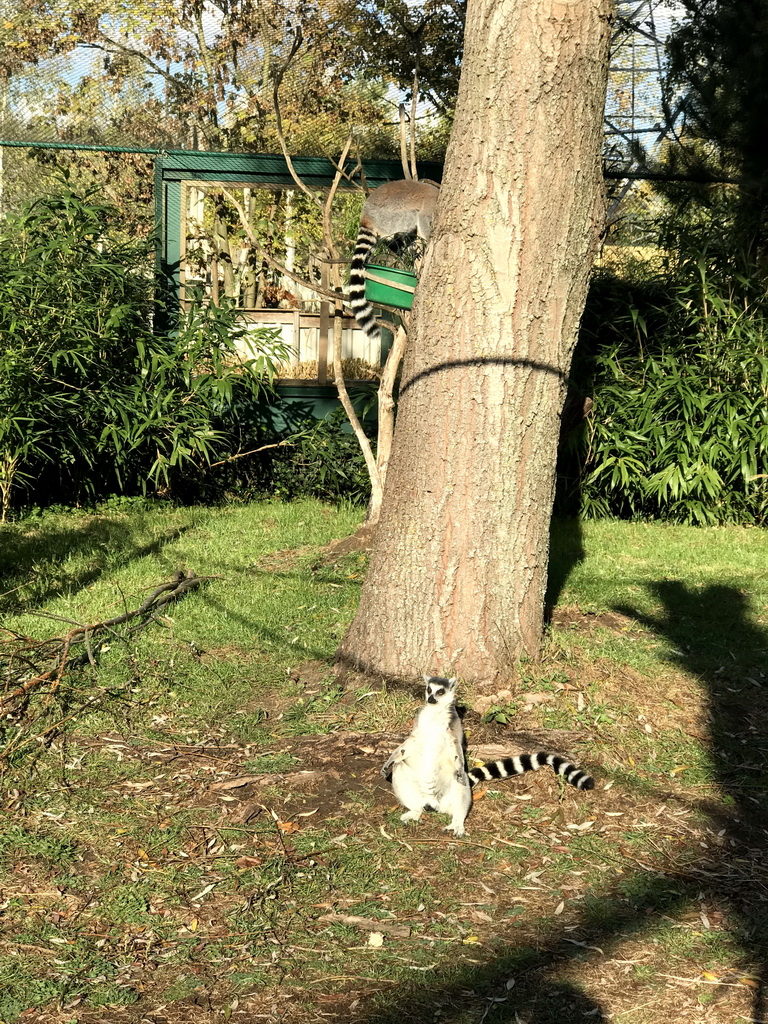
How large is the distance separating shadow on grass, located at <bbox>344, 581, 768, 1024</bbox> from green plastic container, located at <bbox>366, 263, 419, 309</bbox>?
236 cm

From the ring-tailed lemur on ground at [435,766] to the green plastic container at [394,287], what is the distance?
212 centimetres

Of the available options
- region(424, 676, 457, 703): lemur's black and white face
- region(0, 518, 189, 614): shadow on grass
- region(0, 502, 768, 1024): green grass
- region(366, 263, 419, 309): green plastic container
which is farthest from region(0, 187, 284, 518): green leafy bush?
region(424, 676, 457, 703): lemur's black and white face

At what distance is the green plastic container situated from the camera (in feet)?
16.3

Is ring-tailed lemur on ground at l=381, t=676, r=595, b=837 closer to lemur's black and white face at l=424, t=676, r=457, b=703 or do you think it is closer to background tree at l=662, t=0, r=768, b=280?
lemur's black and white face at l=424, t=676, r=457, b=703

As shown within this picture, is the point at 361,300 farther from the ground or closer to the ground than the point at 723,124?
closer to the ground

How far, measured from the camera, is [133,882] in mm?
3230

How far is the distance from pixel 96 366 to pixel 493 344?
15.6 ft

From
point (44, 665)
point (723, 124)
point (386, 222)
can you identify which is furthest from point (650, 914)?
point (723, 124)

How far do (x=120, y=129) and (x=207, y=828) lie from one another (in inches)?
431

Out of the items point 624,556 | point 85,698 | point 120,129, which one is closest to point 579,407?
point 624,556

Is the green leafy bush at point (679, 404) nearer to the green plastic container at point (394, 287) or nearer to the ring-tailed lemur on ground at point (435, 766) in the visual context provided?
the green plastic container at point (394, 287)

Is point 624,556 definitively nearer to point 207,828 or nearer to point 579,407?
point 579,407

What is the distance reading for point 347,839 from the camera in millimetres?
3492

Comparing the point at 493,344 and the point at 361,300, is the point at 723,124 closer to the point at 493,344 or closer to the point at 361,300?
the point at 361,300
